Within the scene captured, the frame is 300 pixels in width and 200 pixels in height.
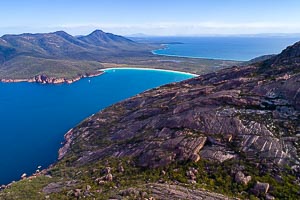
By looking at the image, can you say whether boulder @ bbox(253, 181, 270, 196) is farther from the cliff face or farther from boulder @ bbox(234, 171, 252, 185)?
the cliff face

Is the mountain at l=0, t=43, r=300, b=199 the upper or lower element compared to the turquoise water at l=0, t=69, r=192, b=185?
upper

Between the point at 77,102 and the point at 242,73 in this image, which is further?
the point at 77,102

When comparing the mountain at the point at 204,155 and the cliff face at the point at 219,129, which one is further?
the cliff face at the point at 219,129

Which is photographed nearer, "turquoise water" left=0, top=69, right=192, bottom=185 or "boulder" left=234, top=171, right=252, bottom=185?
"boulder" left=234, top=171, right=252, bottom=185

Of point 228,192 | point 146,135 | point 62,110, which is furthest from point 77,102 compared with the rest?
point 228,192

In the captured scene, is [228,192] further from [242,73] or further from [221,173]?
[242,73]

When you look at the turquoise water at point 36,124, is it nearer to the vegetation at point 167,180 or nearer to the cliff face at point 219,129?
the cliff face at point 219,129

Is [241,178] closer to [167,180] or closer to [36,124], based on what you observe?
[167,180]

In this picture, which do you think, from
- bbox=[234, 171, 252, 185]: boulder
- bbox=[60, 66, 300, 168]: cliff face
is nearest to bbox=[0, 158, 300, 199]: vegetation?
bbox=[234, 171, 252, 185]: boulder

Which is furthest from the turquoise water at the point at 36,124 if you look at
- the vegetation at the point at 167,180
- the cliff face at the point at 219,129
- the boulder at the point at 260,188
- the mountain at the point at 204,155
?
the boulder at the point at 260,188
